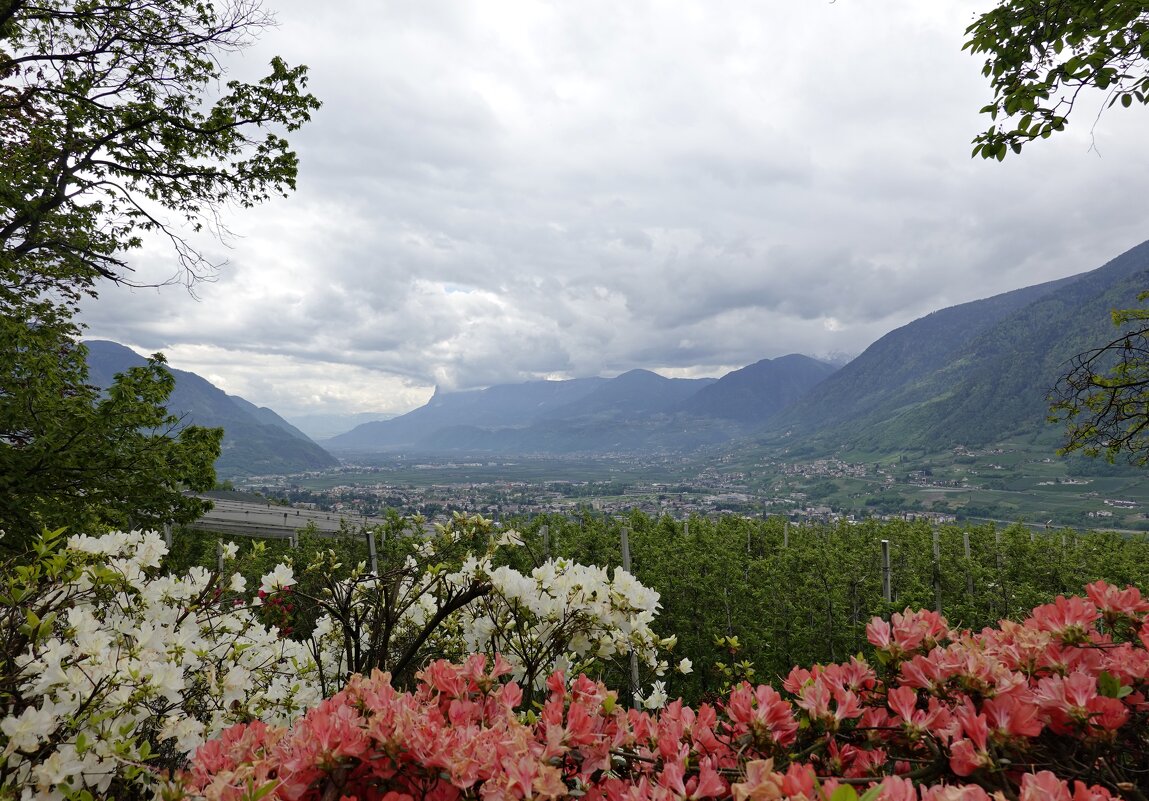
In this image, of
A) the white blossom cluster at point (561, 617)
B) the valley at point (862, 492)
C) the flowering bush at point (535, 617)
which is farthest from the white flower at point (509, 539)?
the valley at point (862, 492)

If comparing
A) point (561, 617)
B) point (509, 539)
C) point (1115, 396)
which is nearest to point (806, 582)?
point (1115, 396)

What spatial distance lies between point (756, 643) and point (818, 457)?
13823 centimetres

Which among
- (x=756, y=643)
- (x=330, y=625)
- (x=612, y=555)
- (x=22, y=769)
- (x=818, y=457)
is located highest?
(x=22, y=769)

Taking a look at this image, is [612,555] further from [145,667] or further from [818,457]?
[818,457]

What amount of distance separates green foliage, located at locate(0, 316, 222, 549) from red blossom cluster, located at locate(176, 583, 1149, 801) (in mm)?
5818

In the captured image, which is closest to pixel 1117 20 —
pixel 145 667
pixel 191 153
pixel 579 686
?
pixel 579 686

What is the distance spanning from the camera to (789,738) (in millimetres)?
→ 1354

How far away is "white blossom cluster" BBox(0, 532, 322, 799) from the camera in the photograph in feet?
4.90

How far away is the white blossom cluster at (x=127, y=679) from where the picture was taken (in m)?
1.49

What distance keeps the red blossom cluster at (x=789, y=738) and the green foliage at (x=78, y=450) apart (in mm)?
5818

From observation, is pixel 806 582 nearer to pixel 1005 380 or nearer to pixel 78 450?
pixel 78 450

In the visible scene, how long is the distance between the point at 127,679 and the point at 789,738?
6.72 ft

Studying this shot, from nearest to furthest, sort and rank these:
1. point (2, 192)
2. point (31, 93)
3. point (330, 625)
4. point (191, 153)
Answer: point (330, 625) → point (2, 192) → point (31, 93) → point (191, 153)

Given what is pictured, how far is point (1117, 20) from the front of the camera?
11.0 feet
